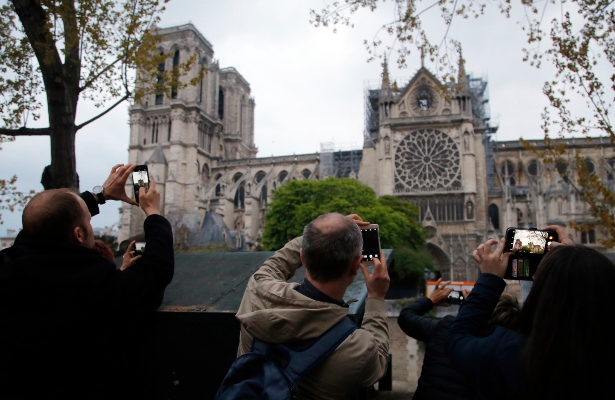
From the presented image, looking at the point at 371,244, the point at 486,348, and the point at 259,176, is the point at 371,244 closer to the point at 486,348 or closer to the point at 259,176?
the point at 486,348

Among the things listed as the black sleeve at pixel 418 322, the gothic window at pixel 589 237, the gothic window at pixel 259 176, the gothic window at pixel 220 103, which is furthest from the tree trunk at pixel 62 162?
the gothic window at pixel 220 103

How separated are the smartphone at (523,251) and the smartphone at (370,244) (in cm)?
60

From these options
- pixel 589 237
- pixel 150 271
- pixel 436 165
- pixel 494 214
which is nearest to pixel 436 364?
pixel 150 271

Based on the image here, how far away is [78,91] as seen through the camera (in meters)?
7.24

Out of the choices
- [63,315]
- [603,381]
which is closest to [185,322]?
[63,315]

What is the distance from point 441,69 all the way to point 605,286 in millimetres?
6152

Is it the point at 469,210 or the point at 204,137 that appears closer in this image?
the point at 469,210

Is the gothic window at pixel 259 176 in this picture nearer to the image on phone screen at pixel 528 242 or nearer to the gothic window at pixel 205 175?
the gothic window at pixel 205 175

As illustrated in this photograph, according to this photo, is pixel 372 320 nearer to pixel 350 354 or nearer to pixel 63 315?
pixel 350 354

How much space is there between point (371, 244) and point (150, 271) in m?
1.07

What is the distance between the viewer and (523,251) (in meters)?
2.32

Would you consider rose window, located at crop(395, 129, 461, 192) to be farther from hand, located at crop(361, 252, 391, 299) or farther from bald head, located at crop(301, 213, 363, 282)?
bald head, located at crop(301, 213, 363, 282)

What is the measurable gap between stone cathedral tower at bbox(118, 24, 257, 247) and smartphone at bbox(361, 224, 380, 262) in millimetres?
38972

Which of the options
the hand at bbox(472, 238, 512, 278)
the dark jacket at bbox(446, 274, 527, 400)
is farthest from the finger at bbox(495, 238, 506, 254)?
the dark jacket at bbox(446, 274, 527, 400)
